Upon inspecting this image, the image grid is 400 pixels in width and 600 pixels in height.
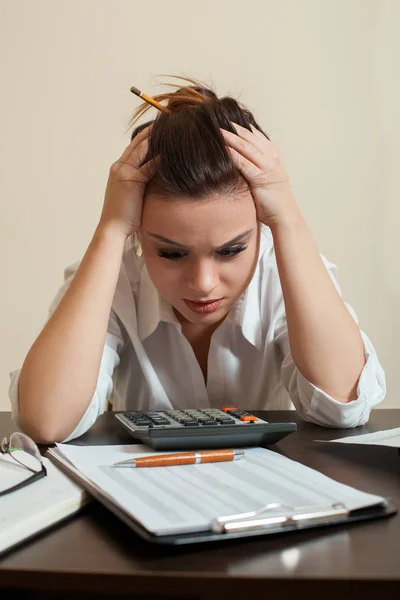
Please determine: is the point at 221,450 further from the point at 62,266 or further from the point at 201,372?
the point at 62,266

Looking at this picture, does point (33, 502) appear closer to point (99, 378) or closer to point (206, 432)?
point (206, 432)

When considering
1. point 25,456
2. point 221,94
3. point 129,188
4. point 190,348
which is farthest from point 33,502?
point 221,94

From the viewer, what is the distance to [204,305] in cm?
82

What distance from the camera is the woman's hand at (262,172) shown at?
2.65 feet

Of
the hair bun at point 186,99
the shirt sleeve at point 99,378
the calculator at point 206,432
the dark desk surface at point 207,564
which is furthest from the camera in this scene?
the hair bun at point 186,99

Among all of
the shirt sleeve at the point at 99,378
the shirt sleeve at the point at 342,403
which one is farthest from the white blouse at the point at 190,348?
the shirt sleeve at the point at 342,403

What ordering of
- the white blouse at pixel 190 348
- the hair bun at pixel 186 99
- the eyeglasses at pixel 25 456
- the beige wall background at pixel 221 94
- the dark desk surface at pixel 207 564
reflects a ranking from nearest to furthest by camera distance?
1. the dark desk surface at pixel 207 564
2. the eyeglasses at pixel 25 456
3. the hair bun at pixel 186 99
4. the white blouse at pixel 190 348
5. the beige wall background at pixel 221 94

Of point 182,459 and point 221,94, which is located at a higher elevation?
point 221,94

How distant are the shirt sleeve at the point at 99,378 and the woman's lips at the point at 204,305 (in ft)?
0.54

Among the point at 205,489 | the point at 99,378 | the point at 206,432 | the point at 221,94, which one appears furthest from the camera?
the point at 221,94

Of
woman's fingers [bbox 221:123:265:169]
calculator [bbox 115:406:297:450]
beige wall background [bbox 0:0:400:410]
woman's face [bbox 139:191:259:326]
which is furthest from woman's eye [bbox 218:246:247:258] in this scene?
beige wall background [bbox 0:0:400:410]

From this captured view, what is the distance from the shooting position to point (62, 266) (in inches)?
71.8

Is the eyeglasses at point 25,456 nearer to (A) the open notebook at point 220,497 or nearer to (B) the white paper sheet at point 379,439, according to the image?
(A) the open notebook at point 220,497

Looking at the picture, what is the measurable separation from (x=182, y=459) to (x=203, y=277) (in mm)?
277
